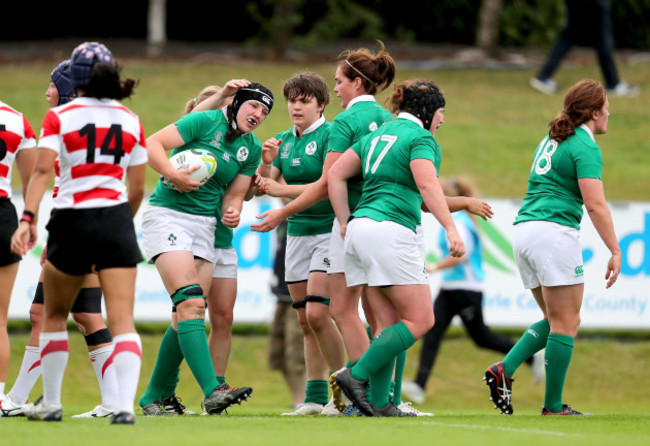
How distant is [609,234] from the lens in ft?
21.9

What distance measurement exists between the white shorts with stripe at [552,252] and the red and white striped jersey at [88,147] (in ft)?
9.21

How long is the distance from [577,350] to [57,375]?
25.6ft

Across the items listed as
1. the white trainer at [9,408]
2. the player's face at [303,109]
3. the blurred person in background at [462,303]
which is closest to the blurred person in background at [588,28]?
the blurred person in background at [462,303]

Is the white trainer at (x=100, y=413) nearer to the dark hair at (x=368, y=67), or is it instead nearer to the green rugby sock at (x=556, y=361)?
the dark hair at (x=368, y=67)

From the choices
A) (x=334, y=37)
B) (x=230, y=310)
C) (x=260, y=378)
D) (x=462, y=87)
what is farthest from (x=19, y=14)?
(x=230, y=310)

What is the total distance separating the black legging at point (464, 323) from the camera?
10.1 m

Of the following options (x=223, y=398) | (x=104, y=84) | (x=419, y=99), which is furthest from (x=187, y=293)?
(x=419, y=99)

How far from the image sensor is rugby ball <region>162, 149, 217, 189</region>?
665 cm

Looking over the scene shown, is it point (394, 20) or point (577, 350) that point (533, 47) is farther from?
point (577, 350)

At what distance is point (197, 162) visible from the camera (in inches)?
262

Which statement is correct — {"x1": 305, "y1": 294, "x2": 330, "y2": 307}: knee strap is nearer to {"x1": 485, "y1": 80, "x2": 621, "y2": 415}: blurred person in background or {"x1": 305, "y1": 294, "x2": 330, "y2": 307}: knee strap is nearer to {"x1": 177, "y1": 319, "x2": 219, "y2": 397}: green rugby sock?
{"x1": 177, "y1": 319, "x2": 219, "y2": 397}: green rugby sock

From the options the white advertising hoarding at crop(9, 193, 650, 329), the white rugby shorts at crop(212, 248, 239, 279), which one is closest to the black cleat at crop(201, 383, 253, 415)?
the white rugby shorts at crop(212, 248, 239, 279)

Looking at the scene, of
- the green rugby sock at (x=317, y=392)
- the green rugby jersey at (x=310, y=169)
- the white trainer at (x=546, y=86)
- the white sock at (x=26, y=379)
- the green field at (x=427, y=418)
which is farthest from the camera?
the white trainer at (x=546, y=86)

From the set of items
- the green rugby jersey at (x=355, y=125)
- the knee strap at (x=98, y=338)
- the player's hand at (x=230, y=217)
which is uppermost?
the green rugby jersey at (x=355, y=125)
